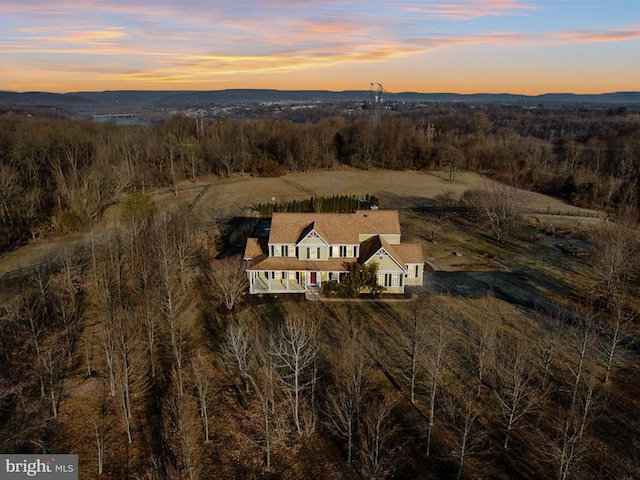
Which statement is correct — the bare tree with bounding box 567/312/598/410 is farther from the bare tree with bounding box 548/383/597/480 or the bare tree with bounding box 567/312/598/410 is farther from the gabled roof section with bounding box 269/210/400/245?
the gabled roof section with bounding box 269/210/400/245

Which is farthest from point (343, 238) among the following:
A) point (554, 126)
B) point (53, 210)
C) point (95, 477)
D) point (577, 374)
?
point (554, 126)

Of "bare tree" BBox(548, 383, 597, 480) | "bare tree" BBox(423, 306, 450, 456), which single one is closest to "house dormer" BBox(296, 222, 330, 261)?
"bare tree" BBox(423, 306, 450, 456)

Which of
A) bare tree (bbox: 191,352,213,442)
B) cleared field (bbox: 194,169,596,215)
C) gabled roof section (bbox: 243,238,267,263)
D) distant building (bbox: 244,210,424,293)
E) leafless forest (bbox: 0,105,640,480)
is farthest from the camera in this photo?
cleared field (bbox: 194,169,596,215)

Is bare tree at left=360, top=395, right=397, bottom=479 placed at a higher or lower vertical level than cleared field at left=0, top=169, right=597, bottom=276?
lower

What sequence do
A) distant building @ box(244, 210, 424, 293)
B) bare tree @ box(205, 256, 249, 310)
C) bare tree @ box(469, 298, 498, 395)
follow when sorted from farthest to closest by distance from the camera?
distant building @ box(244, 210, 424, 293)
bare tree @ box(205, 256, 249, 310)
bare tree @ box(469, 298, 498, 395)

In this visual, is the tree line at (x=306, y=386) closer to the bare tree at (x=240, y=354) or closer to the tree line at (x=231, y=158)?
the bare tree at (x=240, y=354)
